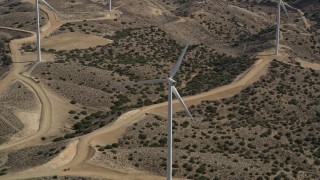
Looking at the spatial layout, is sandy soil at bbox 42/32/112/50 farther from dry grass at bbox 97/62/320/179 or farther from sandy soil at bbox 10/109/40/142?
dry grass at bbox 97/62/320/179

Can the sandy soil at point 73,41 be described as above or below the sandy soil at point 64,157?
above

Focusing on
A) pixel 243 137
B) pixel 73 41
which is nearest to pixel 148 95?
pixel 243 137

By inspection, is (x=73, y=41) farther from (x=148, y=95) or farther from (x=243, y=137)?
(x=243, y=137)

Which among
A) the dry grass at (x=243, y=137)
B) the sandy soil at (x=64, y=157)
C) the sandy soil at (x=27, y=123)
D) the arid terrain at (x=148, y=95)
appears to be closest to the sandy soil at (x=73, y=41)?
the arid terrain at (x=148, y=95)

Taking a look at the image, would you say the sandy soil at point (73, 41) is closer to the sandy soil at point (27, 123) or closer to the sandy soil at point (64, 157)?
the sandy soil at point (27, 123)

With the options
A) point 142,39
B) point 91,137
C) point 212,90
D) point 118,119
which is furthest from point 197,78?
point 91,137
